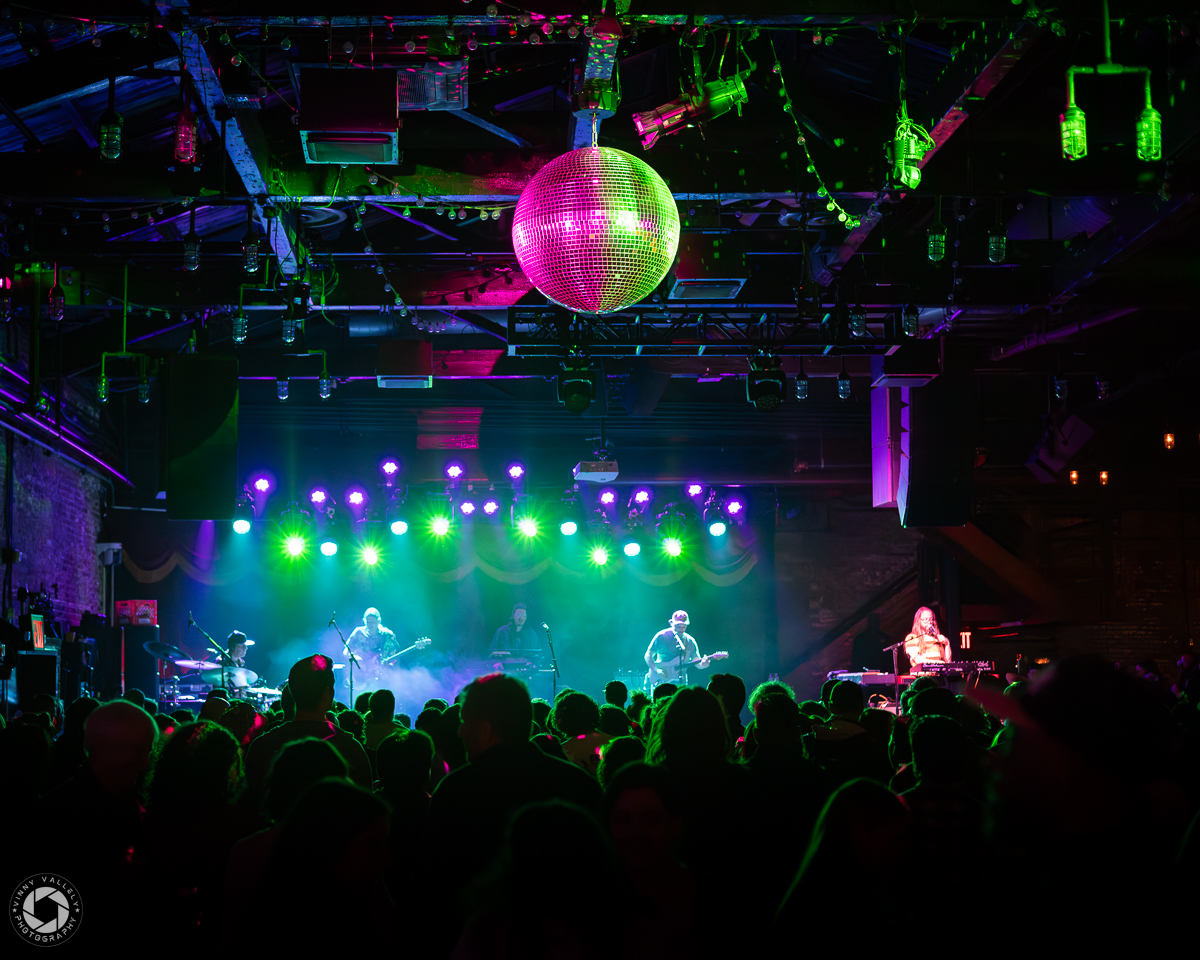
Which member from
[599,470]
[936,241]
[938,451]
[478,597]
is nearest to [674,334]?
[938,451]

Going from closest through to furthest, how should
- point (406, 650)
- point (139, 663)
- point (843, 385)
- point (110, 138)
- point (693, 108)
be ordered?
point (110, 138) → point (693, 108) → point (843, 385) → point (139, 663) → point (406, 650)

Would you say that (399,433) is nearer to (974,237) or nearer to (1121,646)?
(974,237)

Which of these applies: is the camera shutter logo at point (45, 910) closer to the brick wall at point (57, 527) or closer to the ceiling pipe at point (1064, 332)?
the ceiling pipe at point (1064, 332)

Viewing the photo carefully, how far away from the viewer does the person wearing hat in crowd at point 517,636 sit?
15766 millimetres

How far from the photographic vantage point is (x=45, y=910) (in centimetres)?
251

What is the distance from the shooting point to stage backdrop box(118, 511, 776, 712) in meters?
15.9

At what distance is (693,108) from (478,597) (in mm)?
12581

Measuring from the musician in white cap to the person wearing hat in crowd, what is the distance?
1.87 m

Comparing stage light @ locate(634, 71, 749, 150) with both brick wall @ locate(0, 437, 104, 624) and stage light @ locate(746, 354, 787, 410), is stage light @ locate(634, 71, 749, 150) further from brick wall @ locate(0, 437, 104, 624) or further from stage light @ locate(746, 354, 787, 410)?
brick wall @ locate(0, 437, 104, 624)

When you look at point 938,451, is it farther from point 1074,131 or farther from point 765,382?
point 1074,131

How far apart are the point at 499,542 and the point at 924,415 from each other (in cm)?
851

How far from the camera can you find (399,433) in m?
15.0

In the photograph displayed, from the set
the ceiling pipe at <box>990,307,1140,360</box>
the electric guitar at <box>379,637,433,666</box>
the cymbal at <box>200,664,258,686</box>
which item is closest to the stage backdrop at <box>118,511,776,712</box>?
the electric guitar at <box>379,637,433,666</box>

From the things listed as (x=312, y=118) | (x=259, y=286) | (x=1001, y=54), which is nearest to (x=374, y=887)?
(x=312, y=118)
